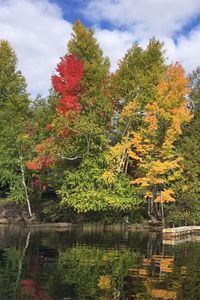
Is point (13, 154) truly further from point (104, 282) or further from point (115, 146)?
point (104, 282)

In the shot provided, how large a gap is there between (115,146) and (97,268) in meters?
Result: 21.8

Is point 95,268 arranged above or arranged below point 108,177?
below

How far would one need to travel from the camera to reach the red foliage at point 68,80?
43312mm

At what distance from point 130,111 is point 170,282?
25833mm

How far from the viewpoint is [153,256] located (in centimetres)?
2388

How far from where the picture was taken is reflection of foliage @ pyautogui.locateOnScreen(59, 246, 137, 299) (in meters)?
16.4

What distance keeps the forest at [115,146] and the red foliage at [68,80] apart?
0.10 m

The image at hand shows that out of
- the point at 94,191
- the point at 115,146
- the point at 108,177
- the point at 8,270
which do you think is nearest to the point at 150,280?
the point at 8,270

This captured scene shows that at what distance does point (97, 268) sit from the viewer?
20312 millimetres

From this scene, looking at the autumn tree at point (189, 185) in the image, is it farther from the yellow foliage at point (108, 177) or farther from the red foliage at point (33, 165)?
the red foliage at point (33, 165)

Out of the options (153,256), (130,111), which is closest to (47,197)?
(130,111)

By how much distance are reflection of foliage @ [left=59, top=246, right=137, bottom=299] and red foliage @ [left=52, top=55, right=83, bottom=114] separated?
19485 millimetres

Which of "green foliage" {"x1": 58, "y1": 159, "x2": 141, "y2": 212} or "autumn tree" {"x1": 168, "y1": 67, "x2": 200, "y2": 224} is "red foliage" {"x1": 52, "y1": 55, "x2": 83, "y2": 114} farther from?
"autumn tree" {"x1": 168, "y1": 67, "x2": 200, "y2": 224}

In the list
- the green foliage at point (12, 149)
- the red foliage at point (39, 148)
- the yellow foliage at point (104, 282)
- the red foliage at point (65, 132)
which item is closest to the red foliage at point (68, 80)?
the red foliage at point (65, 132)
